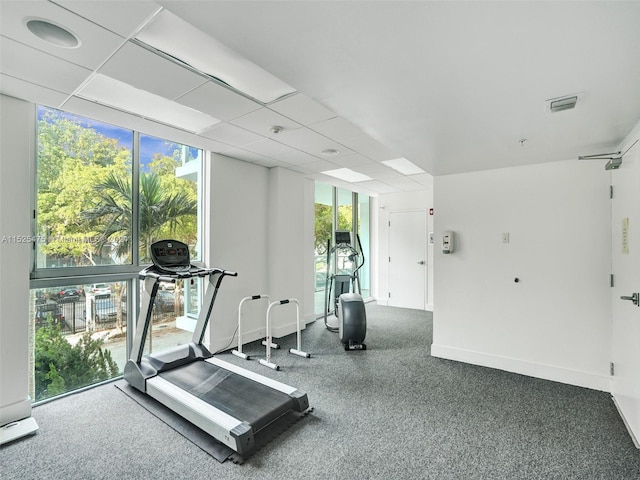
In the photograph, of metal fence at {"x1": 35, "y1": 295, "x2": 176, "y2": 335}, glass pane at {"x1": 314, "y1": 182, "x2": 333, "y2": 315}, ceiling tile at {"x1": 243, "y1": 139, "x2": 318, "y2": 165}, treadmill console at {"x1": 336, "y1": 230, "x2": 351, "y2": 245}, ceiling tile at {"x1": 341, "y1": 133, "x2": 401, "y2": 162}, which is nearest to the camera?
metal fence at {"x1": 35, "y1": 295, "x2": 176, "y2": 335}

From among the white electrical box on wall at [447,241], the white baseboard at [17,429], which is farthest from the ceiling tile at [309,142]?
the white baseboard at [17,429]

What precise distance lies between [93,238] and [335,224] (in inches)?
176

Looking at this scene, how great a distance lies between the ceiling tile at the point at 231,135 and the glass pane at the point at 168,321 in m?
1.70

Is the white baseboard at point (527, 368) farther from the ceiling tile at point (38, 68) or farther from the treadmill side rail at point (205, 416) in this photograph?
the ceiling tile at point (38, 68)

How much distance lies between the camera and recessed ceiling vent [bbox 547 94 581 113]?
1.93 metres

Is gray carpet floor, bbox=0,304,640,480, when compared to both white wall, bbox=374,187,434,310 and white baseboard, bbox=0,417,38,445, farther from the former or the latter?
white wall, bbox=374,187,434,310

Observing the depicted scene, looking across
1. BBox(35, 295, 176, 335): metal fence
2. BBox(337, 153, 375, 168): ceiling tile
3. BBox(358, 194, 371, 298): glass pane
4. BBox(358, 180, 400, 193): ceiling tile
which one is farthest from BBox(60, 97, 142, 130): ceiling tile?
BBox(358, 194, 371, 298): glass pane

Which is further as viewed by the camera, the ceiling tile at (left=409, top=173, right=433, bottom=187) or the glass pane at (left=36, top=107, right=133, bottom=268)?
the ceiling tile at (left=409, top=173, right=433, bottom=187)

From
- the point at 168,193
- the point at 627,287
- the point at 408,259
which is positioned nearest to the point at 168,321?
the point at 168,193

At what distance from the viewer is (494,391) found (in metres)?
3.03

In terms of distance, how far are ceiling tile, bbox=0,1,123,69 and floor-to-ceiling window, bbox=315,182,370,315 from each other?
14.0 ft

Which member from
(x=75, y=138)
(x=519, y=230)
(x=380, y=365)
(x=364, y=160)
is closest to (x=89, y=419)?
(x=75, y=138)

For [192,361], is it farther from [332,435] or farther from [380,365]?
[380,365]

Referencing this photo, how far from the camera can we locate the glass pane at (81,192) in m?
2.81
